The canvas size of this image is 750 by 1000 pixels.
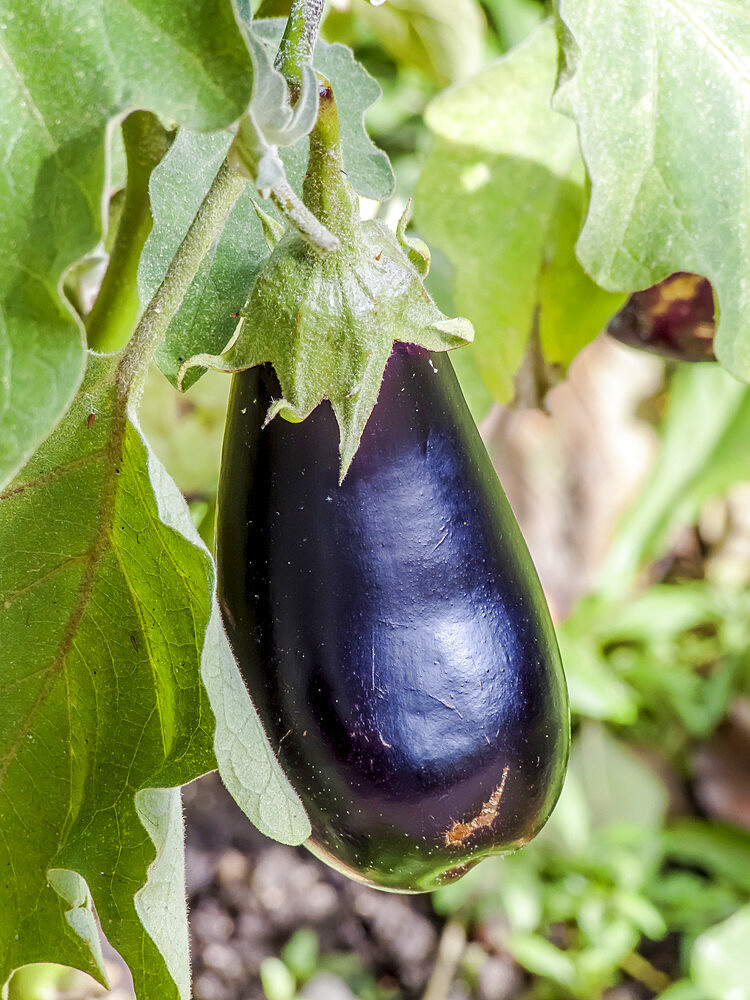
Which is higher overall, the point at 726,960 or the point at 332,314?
the point at 332,314

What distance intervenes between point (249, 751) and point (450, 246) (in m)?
0.45

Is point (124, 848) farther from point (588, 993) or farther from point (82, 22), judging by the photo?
point (588, 993)

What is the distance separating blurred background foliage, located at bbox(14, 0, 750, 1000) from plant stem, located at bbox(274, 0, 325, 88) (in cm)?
39

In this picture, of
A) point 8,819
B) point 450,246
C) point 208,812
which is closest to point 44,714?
point 8,819

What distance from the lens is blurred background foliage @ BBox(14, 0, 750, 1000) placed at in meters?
0.81

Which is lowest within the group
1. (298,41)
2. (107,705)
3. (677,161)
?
(107,705)

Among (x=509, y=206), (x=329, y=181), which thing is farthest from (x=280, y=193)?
(x=509, y=206)

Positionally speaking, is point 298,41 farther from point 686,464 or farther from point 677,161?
point 686,464

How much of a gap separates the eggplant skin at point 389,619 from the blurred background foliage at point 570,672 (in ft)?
1.04

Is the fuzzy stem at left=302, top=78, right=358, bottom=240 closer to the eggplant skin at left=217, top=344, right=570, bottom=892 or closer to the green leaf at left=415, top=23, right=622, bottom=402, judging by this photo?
the eggplant skin at left=217, top=344, right=570, bottom=892

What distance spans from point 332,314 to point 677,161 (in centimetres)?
22

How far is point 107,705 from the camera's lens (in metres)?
0.48

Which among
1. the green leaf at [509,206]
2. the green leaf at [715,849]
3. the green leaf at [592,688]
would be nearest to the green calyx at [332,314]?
the green leaf at [509,206]

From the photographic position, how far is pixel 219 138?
1.71 feet
